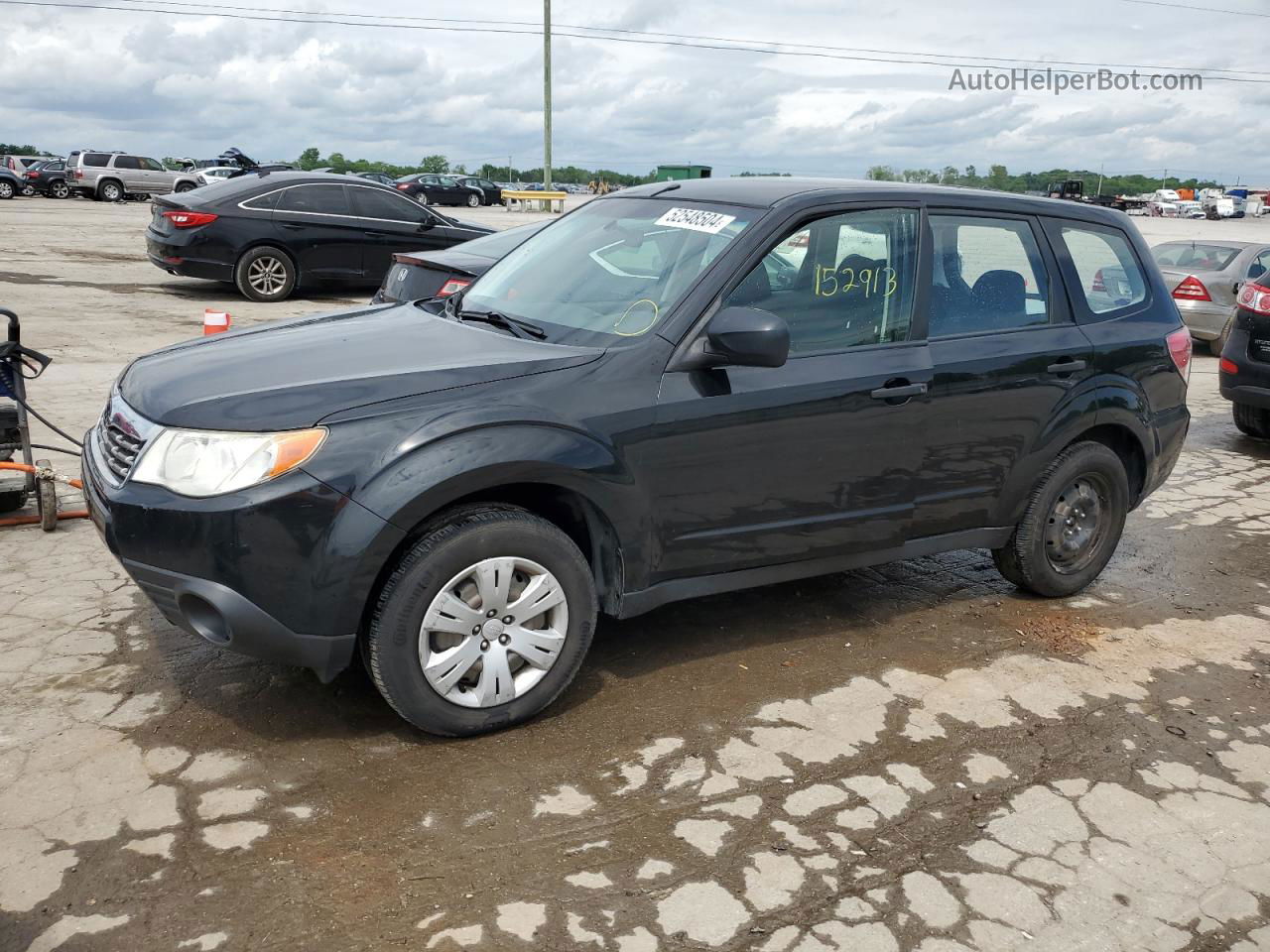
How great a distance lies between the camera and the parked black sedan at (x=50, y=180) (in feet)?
127

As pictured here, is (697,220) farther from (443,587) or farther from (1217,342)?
(1217,342)

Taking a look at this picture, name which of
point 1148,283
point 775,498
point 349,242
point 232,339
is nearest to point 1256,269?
point 1148,283

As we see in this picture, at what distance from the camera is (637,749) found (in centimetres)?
380

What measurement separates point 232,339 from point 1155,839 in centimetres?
353

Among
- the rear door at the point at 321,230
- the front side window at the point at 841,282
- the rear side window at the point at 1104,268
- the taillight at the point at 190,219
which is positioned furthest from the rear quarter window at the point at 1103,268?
the taillight at the point at 190,219

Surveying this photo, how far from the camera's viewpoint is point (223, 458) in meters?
3.45

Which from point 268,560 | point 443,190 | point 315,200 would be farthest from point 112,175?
point 268,560

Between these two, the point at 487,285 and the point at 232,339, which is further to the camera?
the point at 487,285

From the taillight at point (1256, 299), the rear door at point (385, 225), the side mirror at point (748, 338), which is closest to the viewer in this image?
the side mirror at point (748, 338)

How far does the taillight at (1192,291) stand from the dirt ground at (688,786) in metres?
9.90

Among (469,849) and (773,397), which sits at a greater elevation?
(773,397)

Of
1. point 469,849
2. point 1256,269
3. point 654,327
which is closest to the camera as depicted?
point 469,849

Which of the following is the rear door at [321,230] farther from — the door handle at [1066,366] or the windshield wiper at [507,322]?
the door handle at [1066,366]

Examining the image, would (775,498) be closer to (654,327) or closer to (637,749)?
(654,327)
